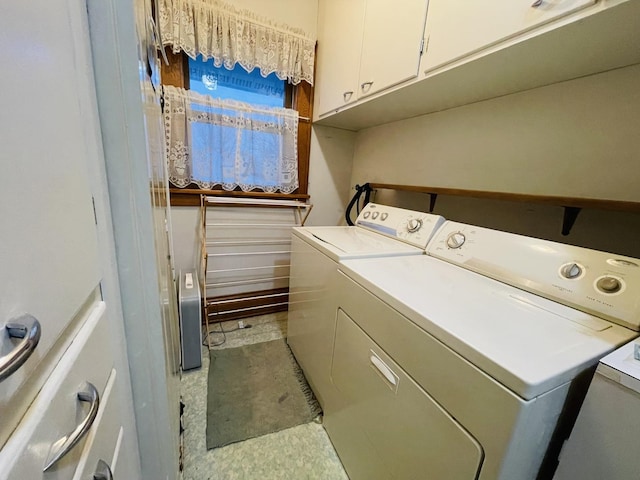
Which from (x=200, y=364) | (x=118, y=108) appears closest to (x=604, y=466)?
(x=118, y=108)

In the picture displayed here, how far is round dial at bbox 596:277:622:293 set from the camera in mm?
745

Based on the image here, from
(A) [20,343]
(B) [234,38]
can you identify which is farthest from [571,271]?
(B) [234,38]

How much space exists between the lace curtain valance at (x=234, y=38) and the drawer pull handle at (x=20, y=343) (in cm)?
200

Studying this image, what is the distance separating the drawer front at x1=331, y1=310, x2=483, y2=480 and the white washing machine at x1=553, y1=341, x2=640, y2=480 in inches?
7.5

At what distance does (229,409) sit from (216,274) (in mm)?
1077

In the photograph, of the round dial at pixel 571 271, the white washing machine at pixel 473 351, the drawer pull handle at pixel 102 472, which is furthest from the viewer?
the round dial at pixel 571 271

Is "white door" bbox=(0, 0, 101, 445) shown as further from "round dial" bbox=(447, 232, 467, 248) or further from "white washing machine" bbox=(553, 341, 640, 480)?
"round dial" bbox=(447, 232, 467, 248)

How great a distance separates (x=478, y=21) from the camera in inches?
38.0

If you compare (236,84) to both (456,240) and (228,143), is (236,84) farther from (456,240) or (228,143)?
(456,240)

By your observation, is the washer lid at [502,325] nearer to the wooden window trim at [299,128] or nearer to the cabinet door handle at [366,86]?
the cabinet door handle at [366,86]

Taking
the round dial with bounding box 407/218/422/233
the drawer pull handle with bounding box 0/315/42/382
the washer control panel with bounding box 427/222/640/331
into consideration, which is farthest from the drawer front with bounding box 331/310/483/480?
the drawer pull handle with bounding box 0/315/42/382

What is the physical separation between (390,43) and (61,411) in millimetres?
1763

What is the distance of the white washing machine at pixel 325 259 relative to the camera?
4.09 feet

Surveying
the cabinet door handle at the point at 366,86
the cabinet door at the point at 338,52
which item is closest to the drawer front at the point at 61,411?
the cabinet door handle at the point at 366,86
